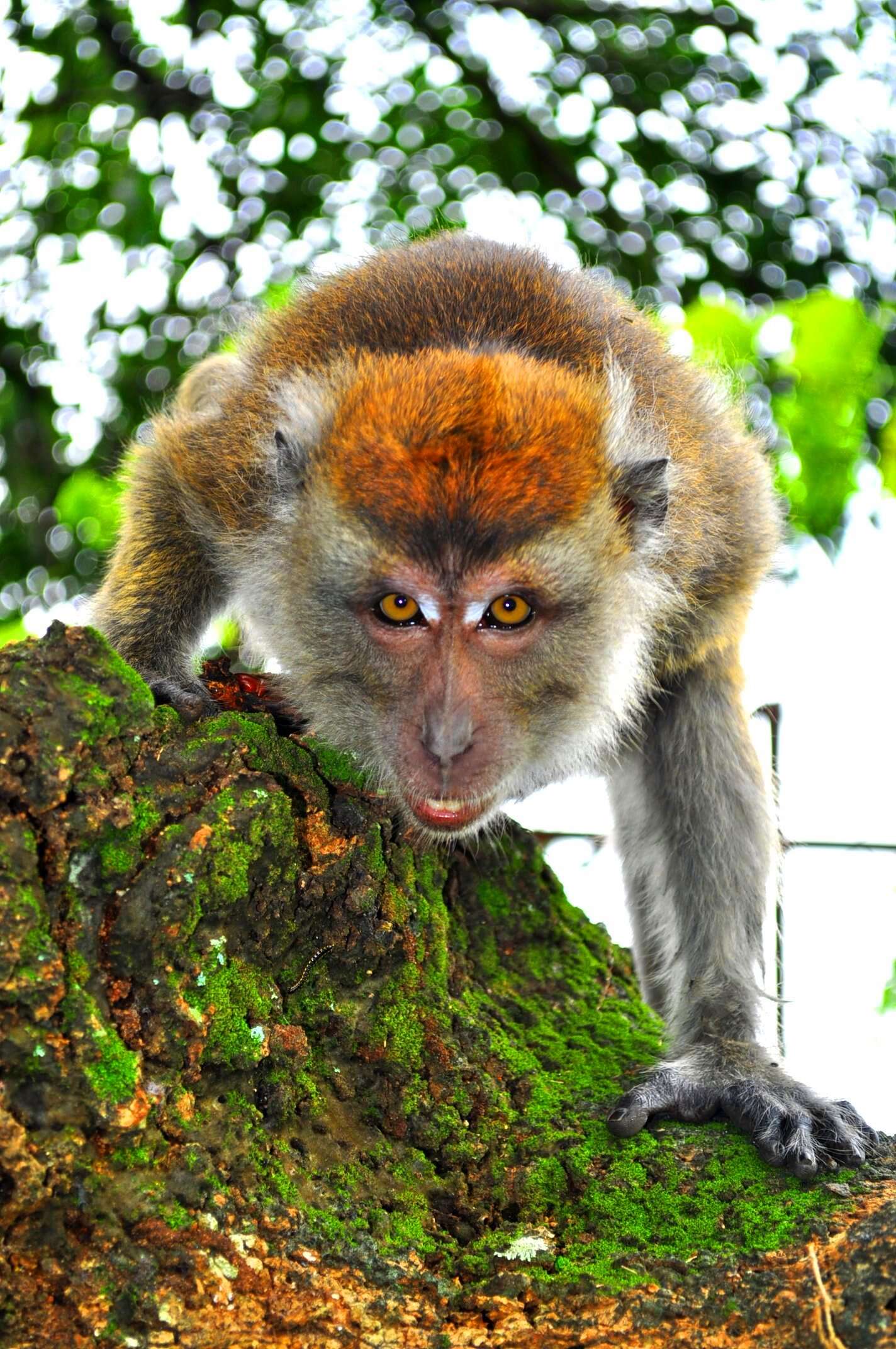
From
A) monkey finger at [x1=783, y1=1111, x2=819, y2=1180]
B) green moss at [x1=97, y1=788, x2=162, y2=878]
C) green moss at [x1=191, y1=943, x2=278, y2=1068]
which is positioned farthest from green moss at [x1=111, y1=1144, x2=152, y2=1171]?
monkey finger at [x1=783, y1=1111, x2=819, y2=1180]

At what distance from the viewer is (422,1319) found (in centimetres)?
267

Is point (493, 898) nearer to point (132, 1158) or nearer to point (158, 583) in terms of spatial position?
point (158, 583)

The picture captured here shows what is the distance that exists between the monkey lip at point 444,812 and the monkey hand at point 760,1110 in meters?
0.86

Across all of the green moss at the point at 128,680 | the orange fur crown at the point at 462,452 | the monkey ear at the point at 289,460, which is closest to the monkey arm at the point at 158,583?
→ the monkey ear at the point at 289,460

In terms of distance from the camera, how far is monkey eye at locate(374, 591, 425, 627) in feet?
12.6

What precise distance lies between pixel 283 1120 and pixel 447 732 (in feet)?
3.67

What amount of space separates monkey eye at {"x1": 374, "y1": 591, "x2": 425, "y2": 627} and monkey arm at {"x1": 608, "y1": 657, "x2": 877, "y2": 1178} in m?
1.46

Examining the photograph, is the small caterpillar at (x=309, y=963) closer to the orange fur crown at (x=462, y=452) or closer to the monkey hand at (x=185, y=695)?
the monkey hand at (x=185, y=695)

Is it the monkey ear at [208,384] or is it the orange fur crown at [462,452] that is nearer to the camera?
the orange fur crown at [462,452]

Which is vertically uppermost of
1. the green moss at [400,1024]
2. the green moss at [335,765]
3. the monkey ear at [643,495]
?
the monkey ear at [643,495]

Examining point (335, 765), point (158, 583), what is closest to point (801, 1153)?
point (335, 765)

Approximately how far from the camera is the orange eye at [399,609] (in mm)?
3826

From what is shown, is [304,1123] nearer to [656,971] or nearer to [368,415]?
[368,415]

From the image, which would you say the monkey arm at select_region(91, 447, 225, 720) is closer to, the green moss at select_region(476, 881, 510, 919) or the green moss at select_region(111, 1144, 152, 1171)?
the green moss at select_region(476, 881, 510, 919)
